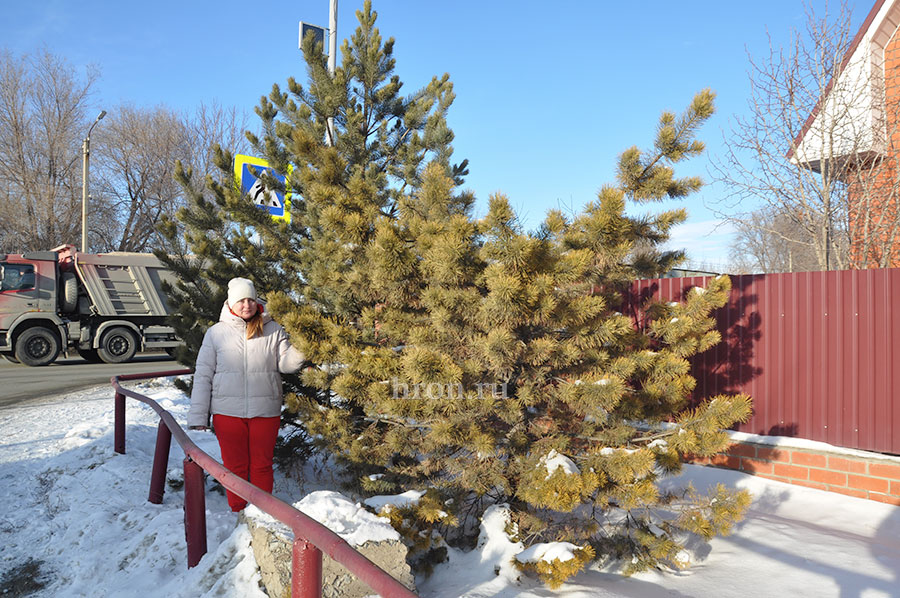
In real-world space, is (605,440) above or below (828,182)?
below

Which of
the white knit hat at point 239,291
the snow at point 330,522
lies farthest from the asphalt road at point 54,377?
the white knit hat at point 239,291

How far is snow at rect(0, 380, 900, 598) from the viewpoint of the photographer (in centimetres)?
295

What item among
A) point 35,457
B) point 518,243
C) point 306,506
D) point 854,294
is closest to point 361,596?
point 306,506

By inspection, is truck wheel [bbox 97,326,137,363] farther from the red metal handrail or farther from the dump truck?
the red metal handrail

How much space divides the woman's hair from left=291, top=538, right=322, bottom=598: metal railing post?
6.86 feet

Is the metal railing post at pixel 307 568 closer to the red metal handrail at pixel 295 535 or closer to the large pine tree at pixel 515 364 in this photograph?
the red metal handrail at pixel 295 535

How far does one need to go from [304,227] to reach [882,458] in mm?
4848

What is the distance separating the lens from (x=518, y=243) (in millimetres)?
2838

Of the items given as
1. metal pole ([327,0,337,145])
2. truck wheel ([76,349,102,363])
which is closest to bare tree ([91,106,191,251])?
truck wheel ([76,349,102,363])

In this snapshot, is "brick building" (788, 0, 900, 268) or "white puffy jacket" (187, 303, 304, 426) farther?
"brick building" (788, 0, 900, 268)

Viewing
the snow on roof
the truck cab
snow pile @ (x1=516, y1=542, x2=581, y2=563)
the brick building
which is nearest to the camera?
snow pile @ (x1=516, y1=542, x2=581, y2=563)

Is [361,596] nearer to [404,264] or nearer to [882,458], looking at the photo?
[404,264]

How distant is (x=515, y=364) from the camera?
3.29m

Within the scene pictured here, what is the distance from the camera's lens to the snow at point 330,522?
2.95 m
